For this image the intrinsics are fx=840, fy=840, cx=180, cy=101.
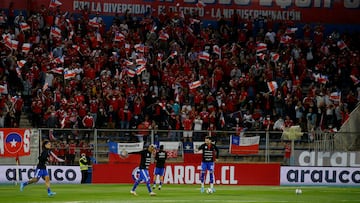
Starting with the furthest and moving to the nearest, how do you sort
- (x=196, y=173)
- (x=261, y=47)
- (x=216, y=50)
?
1. (x=261, y=47)
2. (x=216, y=50)
3. (x=196, y=173)

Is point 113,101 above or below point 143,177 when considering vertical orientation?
above

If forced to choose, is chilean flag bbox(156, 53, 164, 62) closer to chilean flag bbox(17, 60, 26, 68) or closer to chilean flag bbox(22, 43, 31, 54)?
chilean flag bbox(22, 43, 31, 54)

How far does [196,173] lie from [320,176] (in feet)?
23.0

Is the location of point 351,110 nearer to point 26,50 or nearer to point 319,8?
point 319,8

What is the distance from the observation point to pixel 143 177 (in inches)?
1390

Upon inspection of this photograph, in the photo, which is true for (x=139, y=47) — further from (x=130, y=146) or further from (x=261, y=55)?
(x=130, y=146)

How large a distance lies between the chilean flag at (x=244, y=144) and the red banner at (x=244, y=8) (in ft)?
47.9

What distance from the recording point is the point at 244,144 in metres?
46.7

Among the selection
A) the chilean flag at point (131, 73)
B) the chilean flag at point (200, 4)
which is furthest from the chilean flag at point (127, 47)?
the chilean flag at point (200, 4)

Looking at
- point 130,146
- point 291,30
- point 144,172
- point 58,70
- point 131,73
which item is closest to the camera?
point 144,172

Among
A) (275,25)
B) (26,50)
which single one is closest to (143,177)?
(26,50)

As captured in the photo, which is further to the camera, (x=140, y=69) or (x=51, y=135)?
(x=140, y=69)

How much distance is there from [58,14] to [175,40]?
797 cm

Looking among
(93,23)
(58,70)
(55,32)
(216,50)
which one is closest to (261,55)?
(216,50)
